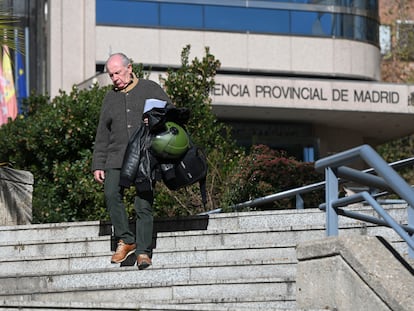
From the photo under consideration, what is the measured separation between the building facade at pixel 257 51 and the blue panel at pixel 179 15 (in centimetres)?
3

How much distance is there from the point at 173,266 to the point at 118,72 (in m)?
1.98

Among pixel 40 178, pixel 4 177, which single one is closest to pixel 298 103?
pixel 40 178

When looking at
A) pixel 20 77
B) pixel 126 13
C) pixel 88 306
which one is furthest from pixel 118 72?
pixel 20 77

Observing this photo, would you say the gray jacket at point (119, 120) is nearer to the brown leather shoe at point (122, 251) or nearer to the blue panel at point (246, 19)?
the brown leather shoe at point (122, 251)

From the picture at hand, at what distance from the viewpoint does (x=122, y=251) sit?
10047 millimetres

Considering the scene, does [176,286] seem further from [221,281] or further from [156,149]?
[156,149]

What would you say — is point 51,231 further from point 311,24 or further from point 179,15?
point 311,24

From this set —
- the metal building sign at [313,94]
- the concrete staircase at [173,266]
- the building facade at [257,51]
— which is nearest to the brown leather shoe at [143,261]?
the concrete staircase at [173,266]

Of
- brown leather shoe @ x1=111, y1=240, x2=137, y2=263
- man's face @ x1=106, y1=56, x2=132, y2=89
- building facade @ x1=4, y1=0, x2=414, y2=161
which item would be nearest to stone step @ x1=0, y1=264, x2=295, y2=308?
brown leather shoe @ x1=111, y1=240, x2=137, y2=263

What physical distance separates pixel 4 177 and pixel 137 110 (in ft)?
9.97

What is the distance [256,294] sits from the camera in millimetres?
8922

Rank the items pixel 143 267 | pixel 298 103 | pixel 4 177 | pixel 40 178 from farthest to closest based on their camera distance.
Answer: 1. pixel 298 103
2. pixel 40 178
3. pixel 4 177
4. pixel 143 267

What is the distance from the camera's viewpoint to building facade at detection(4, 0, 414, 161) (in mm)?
32094

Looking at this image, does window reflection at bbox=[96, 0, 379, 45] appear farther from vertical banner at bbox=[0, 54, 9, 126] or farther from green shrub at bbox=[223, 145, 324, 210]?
green shrub at bbox=[223, 145, 324, 210]
